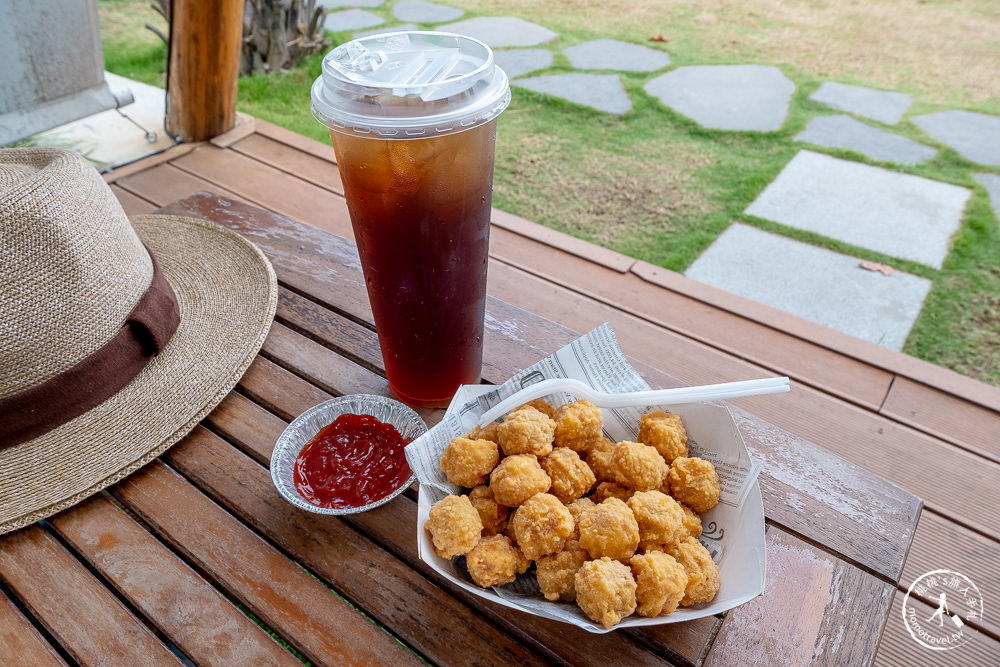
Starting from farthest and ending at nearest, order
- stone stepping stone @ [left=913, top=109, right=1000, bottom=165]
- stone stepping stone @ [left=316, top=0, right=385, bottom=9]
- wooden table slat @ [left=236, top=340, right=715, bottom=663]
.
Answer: stone stepping stone @ [left=316, top=0, right=385, bottom=9]
stone stepping stone @ [left=913, top=109, right=1000, bottom=165]
wooden table slat @ [left=236, top=340, right=715, bottom=663]

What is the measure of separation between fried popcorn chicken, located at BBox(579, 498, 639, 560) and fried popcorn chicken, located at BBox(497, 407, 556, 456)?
0.12 m

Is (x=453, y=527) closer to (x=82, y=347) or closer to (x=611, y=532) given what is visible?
(x=611, y=532)

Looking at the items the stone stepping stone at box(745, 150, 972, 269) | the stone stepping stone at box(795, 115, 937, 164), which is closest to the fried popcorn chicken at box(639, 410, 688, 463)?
the stone stepping stone at box(745, 150, 972, 269)

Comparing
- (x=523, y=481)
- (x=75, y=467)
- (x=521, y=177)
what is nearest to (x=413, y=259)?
(x=523, y=481)

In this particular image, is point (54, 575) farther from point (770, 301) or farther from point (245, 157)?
point (770, 301)

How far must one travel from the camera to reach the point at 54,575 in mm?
980

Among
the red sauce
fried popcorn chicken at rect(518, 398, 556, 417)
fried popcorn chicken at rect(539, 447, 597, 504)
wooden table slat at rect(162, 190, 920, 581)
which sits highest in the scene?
fried popcorn chicken at rect(518, 398, 556, 417)

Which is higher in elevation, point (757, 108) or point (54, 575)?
point (757, 108)

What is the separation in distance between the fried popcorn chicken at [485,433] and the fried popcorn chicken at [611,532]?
7.2 inches

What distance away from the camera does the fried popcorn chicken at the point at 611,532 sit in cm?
81

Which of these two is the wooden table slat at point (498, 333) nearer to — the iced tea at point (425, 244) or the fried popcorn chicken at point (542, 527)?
the iced tea at point (425, 244)

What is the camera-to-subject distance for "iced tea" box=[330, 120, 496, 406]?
924mm

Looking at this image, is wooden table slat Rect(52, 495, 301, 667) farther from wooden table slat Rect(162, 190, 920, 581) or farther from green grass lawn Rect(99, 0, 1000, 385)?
green grass lawn Rect(99, 0, 1000, 385)

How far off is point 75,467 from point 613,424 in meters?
0.91
